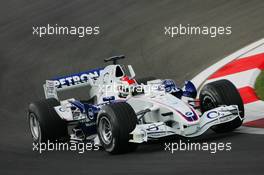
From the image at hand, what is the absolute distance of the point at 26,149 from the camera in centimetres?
1442

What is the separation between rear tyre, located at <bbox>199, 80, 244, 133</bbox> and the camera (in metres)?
13.7

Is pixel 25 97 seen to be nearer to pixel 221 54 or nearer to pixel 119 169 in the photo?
pixel 221 54

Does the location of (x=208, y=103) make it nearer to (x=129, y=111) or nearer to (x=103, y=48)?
(x=129, y=111)

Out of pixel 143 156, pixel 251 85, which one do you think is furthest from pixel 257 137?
pixel 251 85

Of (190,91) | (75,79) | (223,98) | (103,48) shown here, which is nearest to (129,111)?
(223,98)

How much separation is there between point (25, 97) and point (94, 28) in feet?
14.0

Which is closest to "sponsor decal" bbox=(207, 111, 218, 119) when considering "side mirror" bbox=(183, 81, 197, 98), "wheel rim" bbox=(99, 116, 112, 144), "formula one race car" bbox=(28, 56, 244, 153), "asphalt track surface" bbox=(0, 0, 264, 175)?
"formula one race car" bbox=(28, 56, 244, 153)

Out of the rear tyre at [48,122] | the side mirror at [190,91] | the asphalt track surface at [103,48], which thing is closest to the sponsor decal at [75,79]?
the rear tyre at [48,122]

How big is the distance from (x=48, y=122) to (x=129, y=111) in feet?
6.81

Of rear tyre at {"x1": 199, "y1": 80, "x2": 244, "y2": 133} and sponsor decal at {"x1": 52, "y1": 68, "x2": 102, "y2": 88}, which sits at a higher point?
sponsor decal at {"x1": 52, "y1": 68, "x2": 102, "y2": 88}

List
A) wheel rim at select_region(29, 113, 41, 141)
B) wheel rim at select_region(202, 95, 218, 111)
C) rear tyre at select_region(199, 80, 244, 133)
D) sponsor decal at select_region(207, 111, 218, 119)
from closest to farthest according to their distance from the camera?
1. sponsor decal at select_region(207, 111, 218, 119)
2. rear tyre at select_region(199, 80, 244, 133)
3. wheel rim at select_region(202, 95, 218, 111)
4. wheel rim at select_region(29, 113, 41, 141)

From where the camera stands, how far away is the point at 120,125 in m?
12.8

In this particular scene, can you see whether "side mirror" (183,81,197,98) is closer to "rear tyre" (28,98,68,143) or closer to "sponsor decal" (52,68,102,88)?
"sponsor decal" (52,68,102,88)

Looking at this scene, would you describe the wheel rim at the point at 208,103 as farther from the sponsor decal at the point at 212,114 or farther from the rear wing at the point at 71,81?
the rear wing at the point at 71,81
